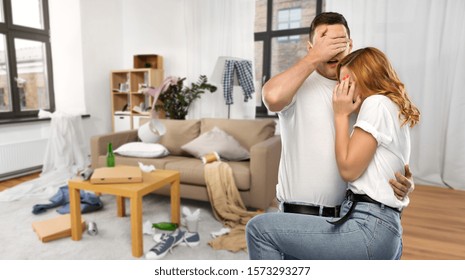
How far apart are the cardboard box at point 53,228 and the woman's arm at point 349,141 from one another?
1.97m

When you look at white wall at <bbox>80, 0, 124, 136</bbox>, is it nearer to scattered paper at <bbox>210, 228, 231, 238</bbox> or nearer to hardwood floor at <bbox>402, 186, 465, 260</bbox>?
scattered paper at <bbox>210, 228, 231, 238</bbox>

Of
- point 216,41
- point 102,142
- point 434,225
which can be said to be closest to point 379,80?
point 434,225

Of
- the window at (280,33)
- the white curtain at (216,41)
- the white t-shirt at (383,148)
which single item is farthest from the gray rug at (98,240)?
the window at (280,33)

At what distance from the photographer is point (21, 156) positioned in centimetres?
381

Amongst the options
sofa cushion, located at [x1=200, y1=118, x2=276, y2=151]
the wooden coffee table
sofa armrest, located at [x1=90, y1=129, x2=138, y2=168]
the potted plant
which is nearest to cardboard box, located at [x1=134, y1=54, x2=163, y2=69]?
the potted plant

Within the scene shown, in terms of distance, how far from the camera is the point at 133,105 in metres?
4.99

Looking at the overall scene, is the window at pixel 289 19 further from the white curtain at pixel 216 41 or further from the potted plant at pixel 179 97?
the potted plant at pixel 179 97

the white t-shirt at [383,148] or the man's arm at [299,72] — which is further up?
the man's arm at [299,72]

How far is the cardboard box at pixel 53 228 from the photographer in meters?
2.04

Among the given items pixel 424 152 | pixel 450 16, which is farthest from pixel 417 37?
pixel 424 152

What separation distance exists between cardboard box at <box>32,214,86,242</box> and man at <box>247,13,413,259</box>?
172 cm

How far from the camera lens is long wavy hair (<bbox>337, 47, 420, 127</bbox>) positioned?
75 centimetres

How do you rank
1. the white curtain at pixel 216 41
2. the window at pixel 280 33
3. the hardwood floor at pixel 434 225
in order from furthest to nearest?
the white curtain at pixel 216 41 → the window at pixel 280 33 → the hardwood floor at pixel 434 225

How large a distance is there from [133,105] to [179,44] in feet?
3.91
